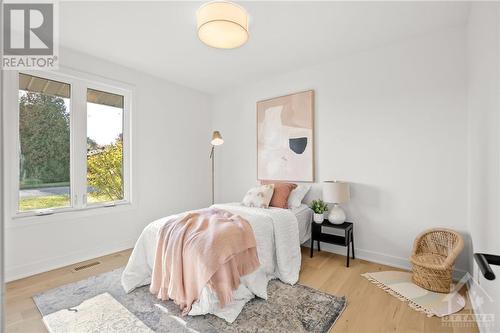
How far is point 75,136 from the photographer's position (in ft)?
10.2

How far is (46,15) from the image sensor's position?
7.88 feet

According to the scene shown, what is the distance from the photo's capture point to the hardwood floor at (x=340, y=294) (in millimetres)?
1830

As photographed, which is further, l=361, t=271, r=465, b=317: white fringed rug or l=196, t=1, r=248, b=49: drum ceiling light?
l=361, t=271, r=465, b=317: white fringed rug

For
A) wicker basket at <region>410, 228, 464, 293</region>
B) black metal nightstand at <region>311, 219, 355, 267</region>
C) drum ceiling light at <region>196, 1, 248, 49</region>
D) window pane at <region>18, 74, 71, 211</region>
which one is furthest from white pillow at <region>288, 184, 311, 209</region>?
window pane at <region>18, 74, 71, 211</region>

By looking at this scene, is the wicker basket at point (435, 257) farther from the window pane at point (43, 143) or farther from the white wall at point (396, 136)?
the window pane at point (43, 143)

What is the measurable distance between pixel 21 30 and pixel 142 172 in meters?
2.14

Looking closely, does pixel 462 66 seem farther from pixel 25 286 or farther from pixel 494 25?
pixel 25 286

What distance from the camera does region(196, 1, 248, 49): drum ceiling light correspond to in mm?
1839

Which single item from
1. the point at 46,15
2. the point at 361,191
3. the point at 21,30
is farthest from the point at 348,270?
the point at 21,30

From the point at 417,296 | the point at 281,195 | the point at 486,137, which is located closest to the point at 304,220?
the point at 281,195

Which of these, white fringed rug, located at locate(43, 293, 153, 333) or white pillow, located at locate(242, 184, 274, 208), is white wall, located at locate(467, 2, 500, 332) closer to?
white pillow, located at locate(242, 184, 274, 208)

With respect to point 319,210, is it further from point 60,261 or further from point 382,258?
point 60,261

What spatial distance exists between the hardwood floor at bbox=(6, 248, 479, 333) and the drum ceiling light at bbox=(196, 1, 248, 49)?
2482 mm

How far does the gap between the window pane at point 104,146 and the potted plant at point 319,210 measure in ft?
9.55
